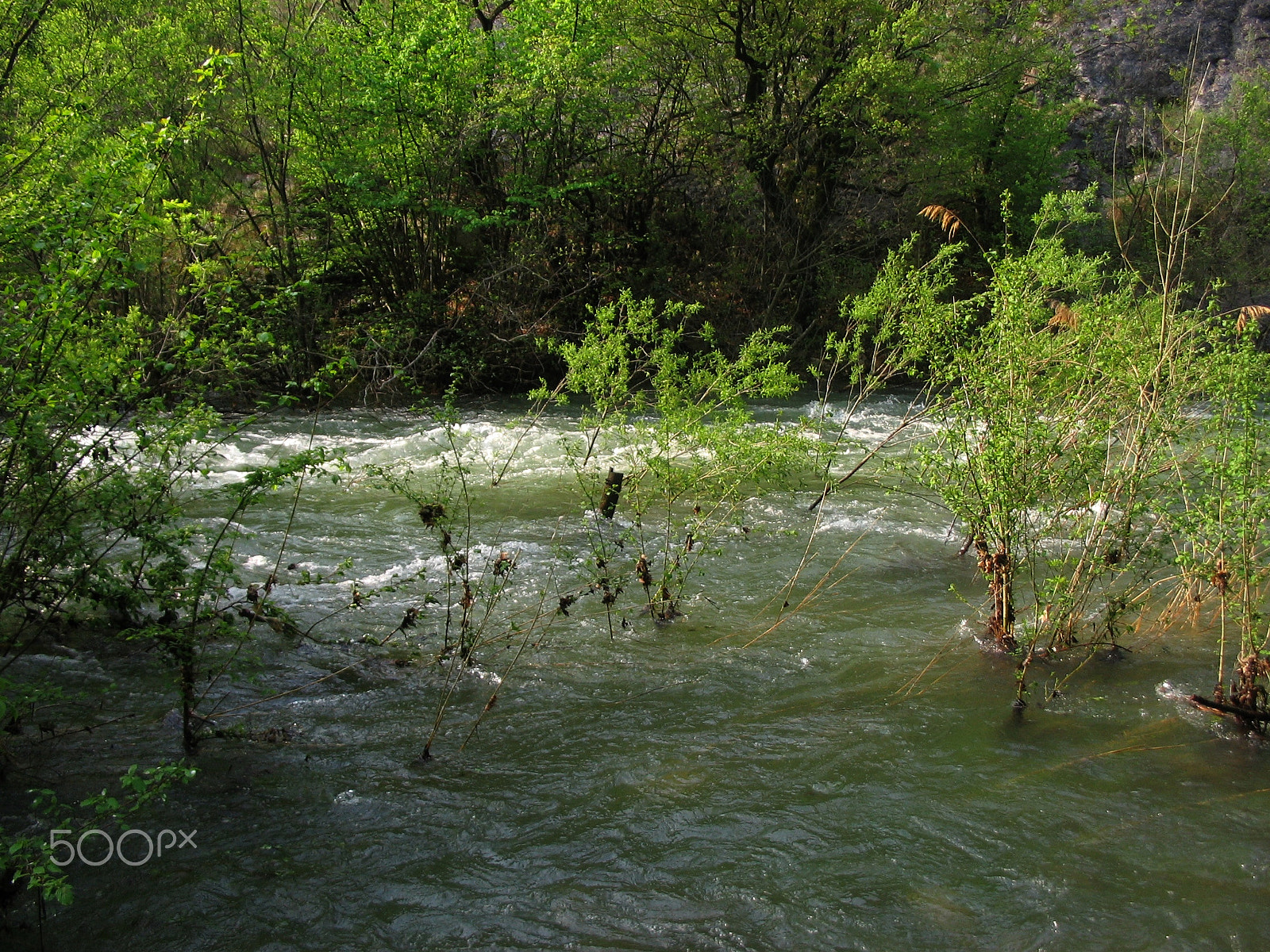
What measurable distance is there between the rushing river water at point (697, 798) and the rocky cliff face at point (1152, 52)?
93.8ft

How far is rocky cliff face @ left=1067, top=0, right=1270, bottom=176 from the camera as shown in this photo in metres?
30.0

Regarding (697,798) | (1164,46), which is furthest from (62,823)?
(1164,46)

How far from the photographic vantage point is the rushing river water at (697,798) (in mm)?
3729

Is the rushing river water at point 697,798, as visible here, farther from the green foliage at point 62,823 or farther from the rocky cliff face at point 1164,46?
the rocky cliff face at point 1164,46

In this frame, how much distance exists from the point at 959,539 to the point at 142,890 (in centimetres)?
763

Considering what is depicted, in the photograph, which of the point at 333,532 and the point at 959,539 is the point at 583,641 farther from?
the point at 959,539

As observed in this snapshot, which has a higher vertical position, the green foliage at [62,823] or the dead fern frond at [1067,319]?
the dead fern frond at [1067,319]

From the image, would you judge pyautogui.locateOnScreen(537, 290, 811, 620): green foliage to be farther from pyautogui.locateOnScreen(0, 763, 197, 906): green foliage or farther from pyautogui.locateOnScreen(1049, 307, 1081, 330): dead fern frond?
pyautogui.locateOnScreen(0, 763, 197, 906): green foliage

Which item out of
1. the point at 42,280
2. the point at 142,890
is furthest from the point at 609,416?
the point at 142,890
